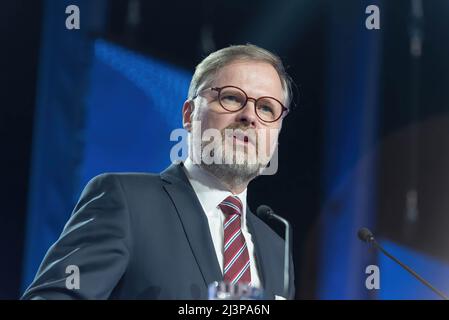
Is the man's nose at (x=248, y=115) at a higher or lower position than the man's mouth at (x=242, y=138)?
higher

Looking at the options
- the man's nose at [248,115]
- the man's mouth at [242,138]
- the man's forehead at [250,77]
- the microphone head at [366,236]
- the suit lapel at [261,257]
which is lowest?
the suit lapel at [261,257]

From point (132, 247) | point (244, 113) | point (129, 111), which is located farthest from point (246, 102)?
point (129, 111)

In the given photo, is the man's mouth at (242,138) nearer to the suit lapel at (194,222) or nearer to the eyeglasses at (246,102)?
the eyeglasses at (246,102)

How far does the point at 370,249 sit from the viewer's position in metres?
2.56

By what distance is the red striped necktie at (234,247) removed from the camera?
5.03 feet

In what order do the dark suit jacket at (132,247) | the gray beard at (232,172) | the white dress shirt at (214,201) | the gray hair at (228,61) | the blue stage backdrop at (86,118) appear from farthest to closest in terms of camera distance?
the blue stage backdrop at (86,118) → the gray hair at (228,61) → the gray beard at (232,172) → the white dress shirt at (214,201) → the dark suit jacket at (132,247)

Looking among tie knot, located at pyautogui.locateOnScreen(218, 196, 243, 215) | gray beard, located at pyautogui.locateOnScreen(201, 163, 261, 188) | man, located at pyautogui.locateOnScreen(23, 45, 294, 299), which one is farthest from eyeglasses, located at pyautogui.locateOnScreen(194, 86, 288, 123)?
tie knot, located at pyautogui.locateOnScreen(218, 196, 243, 215)

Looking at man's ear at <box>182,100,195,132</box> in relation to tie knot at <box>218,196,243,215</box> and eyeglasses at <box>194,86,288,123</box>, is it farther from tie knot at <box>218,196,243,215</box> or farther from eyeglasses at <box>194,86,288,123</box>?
tie knot at <box>218,196,243,215</box>

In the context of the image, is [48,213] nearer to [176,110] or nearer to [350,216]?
[176,110]

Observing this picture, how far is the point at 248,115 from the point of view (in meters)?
1.71

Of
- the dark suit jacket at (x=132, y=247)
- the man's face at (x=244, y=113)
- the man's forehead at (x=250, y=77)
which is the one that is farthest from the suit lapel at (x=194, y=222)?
the man's forehead at (x=250, y=77)

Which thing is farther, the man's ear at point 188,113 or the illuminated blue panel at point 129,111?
the illuminated blue panel at point 129,111

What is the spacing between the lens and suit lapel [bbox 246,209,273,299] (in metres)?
1.63

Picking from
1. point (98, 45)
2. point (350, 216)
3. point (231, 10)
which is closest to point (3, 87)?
point (98, 45)
